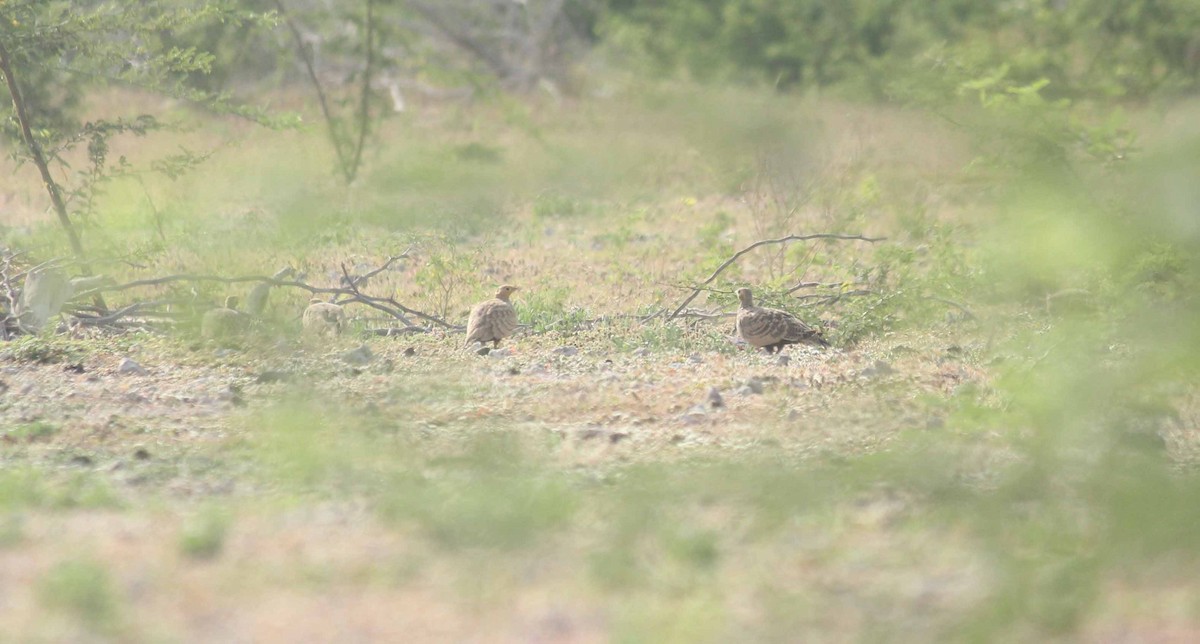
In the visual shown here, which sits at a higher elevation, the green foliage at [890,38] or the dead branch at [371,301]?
the green foliage at [890,38]

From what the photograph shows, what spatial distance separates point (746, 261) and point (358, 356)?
397cm

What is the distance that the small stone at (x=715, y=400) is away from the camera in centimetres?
614

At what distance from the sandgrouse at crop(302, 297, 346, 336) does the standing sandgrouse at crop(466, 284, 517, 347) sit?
2.27ft

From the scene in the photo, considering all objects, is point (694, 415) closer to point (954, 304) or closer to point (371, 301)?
point (954, 304)

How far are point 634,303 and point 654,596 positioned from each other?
16.1ft

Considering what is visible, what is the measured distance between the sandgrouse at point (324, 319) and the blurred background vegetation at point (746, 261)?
47 cm

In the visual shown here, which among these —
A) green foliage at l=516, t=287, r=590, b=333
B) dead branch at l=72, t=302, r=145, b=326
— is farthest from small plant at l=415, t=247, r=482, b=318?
dead branch at l=72, t=302, r=145, b=326

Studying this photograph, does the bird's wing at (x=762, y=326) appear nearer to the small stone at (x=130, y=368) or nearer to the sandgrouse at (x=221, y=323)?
the sandgrouse at (x=221, y=323)

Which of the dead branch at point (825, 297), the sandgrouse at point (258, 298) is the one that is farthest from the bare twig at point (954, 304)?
the sandgrouse at point (258, 298)

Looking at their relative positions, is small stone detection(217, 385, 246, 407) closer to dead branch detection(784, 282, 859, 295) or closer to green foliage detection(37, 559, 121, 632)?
green foliage detection(37, 559, 121, 632)

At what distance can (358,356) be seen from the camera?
7.11 m

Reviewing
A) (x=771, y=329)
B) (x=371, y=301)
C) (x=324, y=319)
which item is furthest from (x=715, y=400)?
(x=371, y=301)

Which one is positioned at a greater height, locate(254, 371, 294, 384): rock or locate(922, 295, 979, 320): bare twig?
locate(254, 371, 294, 384): rock

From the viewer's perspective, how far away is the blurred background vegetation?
4035mm
